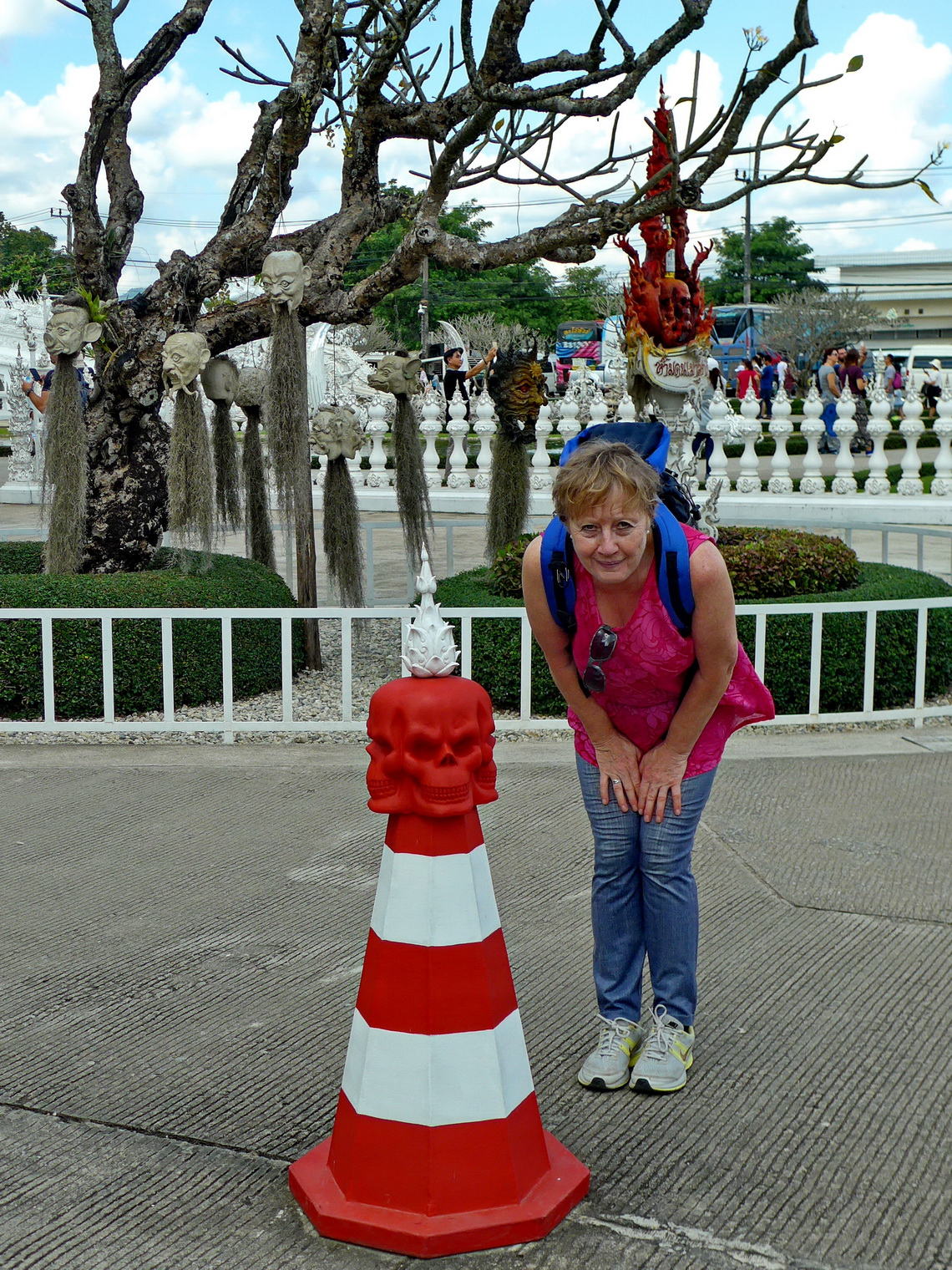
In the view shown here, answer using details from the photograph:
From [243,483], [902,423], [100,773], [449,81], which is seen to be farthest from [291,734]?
[902,423]

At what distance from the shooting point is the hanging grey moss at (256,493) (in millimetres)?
7699

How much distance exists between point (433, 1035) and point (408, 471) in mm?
5506

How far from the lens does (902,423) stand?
574 inches

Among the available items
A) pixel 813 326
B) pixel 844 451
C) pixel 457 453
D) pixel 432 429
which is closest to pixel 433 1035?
pixel 844 451

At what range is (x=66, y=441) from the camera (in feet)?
22.2

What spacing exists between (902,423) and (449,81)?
8.61 meters

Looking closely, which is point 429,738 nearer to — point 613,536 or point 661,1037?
point 613,536

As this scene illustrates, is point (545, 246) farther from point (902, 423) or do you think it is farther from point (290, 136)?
point (902, 423)

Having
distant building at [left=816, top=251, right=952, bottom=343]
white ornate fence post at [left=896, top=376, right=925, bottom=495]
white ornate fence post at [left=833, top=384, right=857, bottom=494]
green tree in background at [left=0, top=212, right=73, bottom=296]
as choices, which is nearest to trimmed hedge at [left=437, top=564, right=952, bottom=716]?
white ornate fence post at [left=833, top=384, right=857, bottom=494]

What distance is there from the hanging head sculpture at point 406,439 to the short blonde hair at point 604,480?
16.2ft

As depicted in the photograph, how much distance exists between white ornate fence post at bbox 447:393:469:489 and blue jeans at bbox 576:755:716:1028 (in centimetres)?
1324

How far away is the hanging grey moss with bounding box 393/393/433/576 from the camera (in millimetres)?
7570

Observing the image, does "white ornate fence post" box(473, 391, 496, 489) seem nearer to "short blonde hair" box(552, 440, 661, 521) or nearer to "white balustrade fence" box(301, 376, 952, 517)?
"white balustrade fence" box(301, 376, 952, 517)

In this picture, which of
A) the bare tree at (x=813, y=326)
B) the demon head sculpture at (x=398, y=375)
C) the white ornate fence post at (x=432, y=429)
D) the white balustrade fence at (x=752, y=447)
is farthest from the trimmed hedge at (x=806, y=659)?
the bare tree at (x=813, y=326)
